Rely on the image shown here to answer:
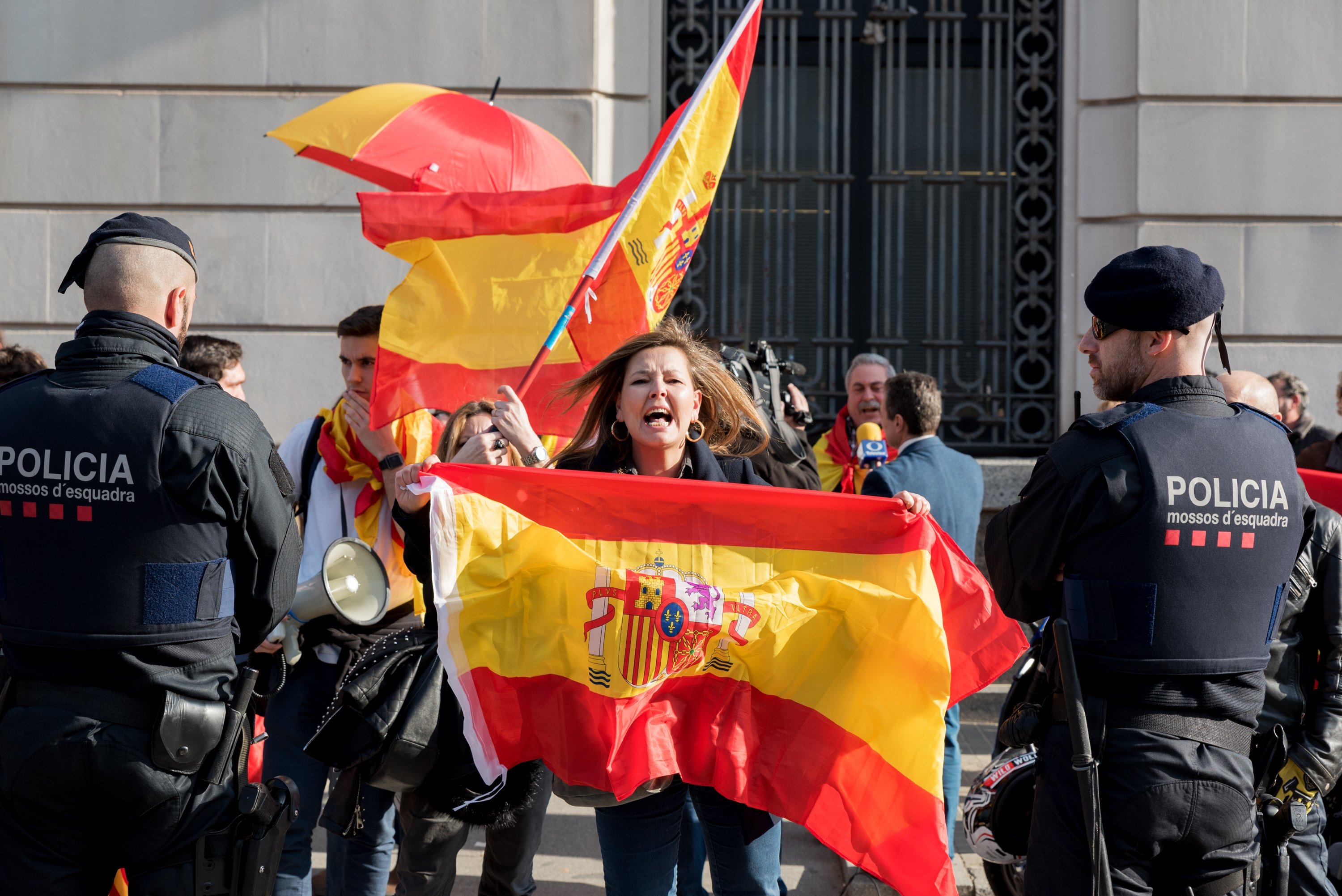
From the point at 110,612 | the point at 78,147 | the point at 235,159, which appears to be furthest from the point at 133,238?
the point at 78,147

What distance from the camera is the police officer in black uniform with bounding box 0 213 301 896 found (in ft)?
8.86

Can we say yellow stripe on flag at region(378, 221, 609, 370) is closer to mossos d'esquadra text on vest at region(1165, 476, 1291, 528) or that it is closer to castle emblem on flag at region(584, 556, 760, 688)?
castle emblem on flag at region(584, 556, 760, 688)

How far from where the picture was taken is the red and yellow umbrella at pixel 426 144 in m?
4.52

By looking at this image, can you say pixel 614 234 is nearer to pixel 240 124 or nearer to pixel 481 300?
pixel 481 300

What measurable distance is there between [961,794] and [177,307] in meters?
4.53

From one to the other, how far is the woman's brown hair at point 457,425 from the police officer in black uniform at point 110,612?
1.30 meters

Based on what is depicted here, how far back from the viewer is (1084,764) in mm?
2732

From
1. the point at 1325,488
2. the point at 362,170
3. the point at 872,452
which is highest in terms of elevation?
the point at 362,170

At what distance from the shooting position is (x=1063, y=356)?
8.22 m

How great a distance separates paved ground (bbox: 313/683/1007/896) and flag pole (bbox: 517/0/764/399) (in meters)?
2.26

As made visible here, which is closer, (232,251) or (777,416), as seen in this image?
(777,416)

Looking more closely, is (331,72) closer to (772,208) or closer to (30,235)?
(30,235)

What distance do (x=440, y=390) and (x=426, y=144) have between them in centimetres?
114

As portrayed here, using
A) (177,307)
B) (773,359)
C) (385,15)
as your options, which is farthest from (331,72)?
(177,307)
